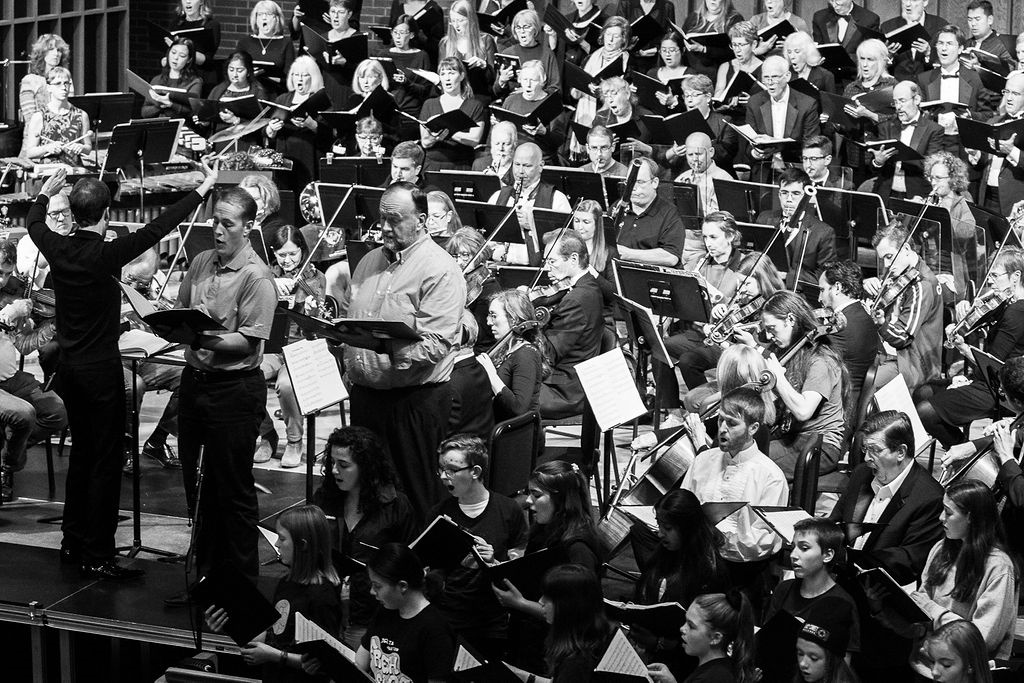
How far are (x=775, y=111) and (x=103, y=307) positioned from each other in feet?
18.8

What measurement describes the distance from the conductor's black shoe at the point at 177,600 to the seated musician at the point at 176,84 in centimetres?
694

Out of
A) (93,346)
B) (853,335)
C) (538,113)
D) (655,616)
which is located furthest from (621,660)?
(538,113)

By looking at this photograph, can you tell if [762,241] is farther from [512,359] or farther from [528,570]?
[528,570]

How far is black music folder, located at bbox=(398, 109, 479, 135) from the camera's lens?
32.3 ft

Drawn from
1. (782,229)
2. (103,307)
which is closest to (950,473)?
(782,229)

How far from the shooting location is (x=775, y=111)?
32.2 feet

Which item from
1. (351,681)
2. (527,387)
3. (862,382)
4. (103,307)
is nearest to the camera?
(351,681)

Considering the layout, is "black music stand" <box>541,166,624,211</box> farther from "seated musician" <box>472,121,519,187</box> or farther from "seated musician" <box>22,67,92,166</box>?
"seated musician" <box>22,67,92,166</box>

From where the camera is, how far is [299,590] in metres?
4.41

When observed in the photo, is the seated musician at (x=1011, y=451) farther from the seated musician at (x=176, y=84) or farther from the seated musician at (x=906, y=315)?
the seated musician at (x=176, y=84)

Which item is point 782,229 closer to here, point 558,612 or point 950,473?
point 950,473

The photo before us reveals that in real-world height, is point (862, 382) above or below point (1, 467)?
above

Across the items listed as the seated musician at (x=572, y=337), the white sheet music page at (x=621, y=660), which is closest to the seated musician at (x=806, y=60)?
the seated musician at (x=572, y=337)

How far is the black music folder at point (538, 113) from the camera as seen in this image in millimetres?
9697
